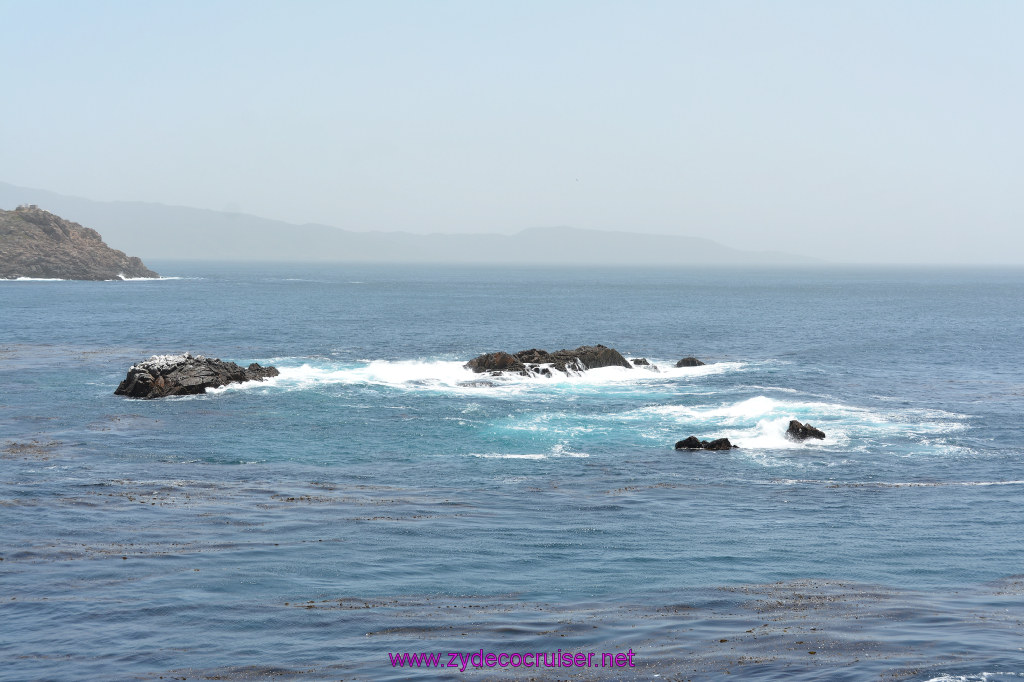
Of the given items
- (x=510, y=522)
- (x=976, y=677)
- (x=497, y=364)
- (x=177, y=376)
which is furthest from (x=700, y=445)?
(x=177, y=376)

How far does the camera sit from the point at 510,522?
35812 mm

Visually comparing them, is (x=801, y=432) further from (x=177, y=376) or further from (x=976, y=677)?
(x=177, y=376)

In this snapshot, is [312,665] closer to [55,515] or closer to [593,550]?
[593,550]

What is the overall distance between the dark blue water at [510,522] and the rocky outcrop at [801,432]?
1.82ft

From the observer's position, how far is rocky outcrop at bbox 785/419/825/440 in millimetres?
51781

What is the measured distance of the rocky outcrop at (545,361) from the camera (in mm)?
75875

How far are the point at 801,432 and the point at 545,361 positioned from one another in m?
29.7

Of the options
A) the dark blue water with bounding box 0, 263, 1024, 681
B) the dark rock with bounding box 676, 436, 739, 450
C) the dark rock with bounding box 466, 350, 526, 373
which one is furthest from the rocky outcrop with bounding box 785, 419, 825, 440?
the dark rock with bounding box 466, 350, 526, 373

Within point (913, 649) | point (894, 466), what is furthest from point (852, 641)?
point (894, 466)

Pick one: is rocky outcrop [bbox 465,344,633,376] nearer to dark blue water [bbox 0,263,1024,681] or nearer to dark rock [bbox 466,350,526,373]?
dark rock [bbox 466,350,526,373]

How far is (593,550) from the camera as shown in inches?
1268

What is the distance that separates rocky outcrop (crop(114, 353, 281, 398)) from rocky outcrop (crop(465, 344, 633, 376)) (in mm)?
18575

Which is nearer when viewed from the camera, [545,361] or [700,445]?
[700,445]

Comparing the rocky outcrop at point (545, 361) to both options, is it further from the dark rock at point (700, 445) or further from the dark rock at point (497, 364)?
the dark rock at point (700, 445)
